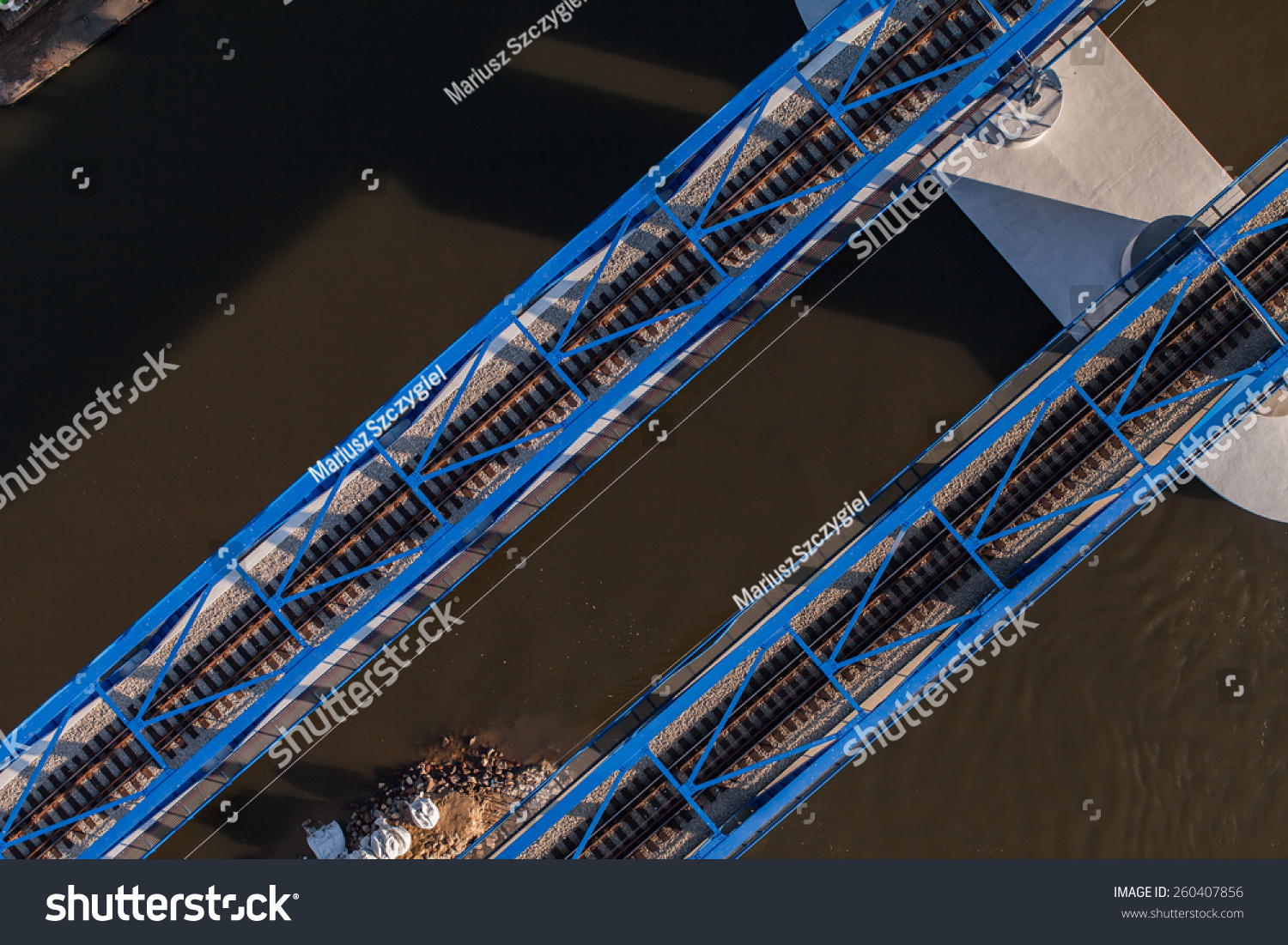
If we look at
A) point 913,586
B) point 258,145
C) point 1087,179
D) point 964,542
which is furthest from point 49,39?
point 1087,179

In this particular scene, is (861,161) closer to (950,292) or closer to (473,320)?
(950,292)

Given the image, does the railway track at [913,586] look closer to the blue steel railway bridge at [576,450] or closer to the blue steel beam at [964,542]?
the blue steel railway bridge at [576,450]

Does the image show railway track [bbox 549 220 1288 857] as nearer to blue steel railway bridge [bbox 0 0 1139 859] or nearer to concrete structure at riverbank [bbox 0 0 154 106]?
blue steel railway bridge [bbox 0 0 1139 859]

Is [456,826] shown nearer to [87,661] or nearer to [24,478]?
[87,661]

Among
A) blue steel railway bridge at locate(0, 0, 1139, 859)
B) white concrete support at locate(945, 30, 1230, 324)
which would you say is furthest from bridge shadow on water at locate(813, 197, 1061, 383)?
blue steel railway bridge at locate(0, 0, 1139, 859)

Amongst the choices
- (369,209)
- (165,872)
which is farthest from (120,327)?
(165,872)
